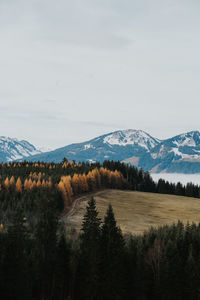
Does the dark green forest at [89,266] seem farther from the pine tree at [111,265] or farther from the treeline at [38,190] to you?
the treeline at [38,190]

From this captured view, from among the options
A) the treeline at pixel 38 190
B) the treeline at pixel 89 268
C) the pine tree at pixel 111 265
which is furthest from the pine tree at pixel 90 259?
the treeline at pixel 38 190

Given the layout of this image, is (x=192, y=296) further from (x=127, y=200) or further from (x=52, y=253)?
(x=127, y=200)

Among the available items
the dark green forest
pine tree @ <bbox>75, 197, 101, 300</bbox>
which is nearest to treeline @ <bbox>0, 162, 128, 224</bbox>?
the dark green forest

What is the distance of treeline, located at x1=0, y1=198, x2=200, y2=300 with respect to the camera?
163 ft

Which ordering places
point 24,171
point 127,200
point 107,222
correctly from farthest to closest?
point 24,171, point 127,200, point 107,222

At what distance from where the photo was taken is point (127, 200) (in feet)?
518

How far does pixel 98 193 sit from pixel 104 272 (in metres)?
114

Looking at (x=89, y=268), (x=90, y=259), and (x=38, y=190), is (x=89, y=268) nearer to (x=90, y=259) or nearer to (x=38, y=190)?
(x=90, y=259)

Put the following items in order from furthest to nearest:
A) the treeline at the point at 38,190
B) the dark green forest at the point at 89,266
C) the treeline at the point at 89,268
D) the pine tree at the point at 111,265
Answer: the treeline at the point at 38,190 < the pine tree at the point at 111,265 < the dark green forest at the point at 89,266 < the treeline at the point at 89,268

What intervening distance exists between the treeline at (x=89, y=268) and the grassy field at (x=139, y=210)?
141 feet

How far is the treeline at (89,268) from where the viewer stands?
4978cm

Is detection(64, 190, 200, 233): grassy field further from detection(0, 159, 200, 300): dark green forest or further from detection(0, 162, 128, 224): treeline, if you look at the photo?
detection(0, 159, 200, 300): dark green forest

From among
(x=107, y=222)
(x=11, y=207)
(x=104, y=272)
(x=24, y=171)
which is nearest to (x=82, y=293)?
(x=104, y=272)

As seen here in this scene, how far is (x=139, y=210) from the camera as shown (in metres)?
141
